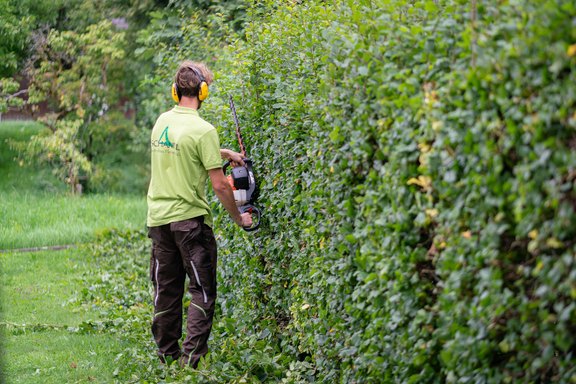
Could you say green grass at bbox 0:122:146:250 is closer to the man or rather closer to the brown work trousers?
the brown work trousers

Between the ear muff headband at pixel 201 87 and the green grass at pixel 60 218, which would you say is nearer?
the ear muff headband at pixel 201 87

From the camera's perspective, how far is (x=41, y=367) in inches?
295

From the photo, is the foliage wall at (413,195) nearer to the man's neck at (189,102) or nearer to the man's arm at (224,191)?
the man's arm at (224,191)

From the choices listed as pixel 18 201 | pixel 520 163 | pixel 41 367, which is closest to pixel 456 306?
pixel 520 163

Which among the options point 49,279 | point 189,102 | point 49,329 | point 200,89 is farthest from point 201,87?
point 49,279

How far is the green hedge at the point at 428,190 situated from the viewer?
9.77 ft

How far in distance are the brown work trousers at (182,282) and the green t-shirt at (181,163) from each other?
0.33 ft

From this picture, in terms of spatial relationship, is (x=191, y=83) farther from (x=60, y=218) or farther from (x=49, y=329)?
(x=60, y=218)

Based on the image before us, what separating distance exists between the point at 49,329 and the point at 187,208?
10.2ft

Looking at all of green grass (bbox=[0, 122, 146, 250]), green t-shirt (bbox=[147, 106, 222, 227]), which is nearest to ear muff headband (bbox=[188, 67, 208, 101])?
green t-shirt (bbox=[147, 106, 222, 227])

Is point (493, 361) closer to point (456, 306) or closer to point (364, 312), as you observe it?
point (456, 306)

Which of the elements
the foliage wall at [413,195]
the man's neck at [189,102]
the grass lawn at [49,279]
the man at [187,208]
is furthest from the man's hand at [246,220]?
the grass lawn at [49,279]

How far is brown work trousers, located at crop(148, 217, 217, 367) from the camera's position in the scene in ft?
21.5

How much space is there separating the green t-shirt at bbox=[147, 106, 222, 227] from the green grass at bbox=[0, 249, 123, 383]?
1.45 meters
